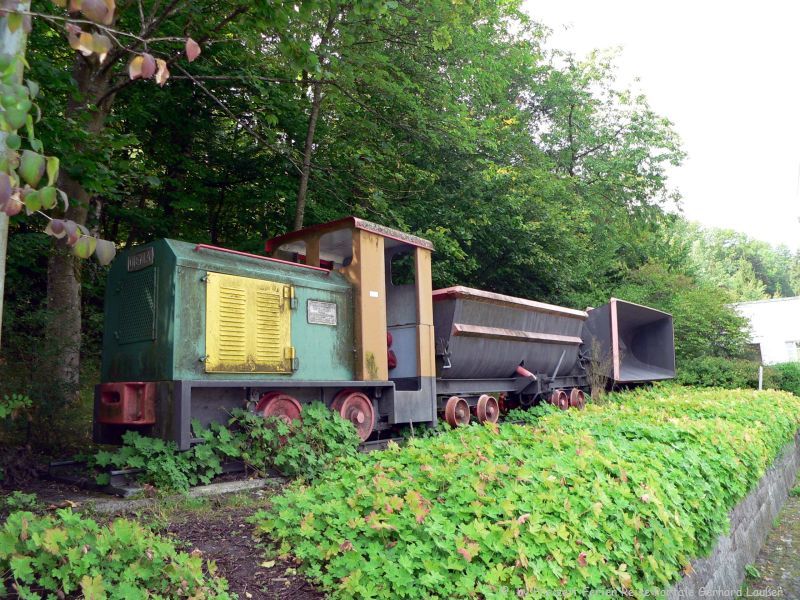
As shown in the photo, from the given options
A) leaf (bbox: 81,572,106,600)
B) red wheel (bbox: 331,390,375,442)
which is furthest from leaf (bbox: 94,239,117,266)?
red wheel (bbox: 331,390,375,442)

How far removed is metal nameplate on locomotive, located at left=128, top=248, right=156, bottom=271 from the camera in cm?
631

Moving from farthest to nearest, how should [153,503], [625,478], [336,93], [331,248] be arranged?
[336,93] < [331,248] < [153,503] < [625,478]

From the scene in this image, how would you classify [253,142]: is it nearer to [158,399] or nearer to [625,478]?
[158,399]

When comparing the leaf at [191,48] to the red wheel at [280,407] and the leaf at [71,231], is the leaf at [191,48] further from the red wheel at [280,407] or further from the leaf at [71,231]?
the red wheel at [280,407]

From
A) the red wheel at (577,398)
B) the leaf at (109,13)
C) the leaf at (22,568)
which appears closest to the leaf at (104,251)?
the leaf at (109,13)

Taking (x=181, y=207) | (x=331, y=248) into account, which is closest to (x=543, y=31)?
(x=181, y=207)

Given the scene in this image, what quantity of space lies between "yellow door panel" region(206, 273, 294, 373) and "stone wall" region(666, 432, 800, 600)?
4.46 metres

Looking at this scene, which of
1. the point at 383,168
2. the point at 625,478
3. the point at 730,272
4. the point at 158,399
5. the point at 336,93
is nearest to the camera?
the point at 625,478

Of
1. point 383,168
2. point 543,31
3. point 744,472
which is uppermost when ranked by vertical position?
point 543,31

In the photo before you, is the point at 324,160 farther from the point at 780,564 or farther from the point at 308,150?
the point at 780,564

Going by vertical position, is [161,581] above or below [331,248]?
below

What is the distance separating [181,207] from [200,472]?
729 centimetres

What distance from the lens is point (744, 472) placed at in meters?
5.86

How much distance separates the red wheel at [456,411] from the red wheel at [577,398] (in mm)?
3720
